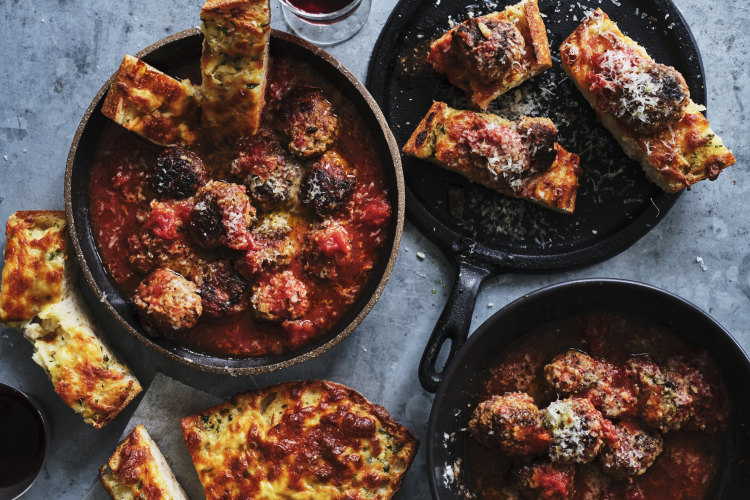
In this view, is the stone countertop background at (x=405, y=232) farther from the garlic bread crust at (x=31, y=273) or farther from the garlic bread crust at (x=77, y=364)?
the garlic bread crust at (x=31, y=273)

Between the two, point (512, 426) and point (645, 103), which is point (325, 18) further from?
point (512, 426)

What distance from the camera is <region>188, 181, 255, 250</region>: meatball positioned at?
4398 mm

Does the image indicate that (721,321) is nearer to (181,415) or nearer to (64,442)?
(181,415)

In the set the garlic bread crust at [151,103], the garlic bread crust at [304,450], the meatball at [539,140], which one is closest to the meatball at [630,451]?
the garlic bread crust at [304,450]

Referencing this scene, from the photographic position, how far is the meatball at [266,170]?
180 inches

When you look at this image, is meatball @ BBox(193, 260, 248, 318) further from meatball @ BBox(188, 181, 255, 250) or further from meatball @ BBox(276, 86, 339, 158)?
meatball @ BBox(276, 86, 339, 158)

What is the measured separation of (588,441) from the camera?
454cm

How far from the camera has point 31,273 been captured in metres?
4.71

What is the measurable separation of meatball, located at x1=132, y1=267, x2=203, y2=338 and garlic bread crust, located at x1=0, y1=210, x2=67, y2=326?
68 cm

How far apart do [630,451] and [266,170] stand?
10.2 feet

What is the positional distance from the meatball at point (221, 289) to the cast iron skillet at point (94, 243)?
35cm

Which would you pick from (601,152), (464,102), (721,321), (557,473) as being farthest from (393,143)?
(721,321)

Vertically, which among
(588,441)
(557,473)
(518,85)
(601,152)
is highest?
(518,85)

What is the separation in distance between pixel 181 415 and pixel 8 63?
9.60 ft
